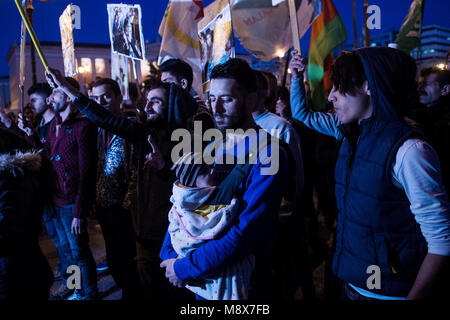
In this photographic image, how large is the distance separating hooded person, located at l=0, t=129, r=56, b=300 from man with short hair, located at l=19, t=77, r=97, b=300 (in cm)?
85

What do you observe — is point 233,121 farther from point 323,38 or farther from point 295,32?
point 323,38

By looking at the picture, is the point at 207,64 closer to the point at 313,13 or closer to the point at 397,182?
the point at 313,13

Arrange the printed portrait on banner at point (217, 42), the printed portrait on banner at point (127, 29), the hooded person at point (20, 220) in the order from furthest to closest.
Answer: the printed portrait on banner at point (127, 29) < the printed portrait on banner at point (217, 42) < the hooded person at point (20, 220)

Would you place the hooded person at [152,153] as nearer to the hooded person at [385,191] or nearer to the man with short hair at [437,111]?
the hooded person at [385,191]

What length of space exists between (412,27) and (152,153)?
5066 mm

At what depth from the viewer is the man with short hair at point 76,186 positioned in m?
3.21

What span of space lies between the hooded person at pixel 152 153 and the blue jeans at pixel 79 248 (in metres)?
0.90

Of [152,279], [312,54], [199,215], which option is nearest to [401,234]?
[199,215]

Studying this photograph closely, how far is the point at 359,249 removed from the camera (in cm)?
160

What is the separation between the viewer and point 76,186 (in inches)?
130

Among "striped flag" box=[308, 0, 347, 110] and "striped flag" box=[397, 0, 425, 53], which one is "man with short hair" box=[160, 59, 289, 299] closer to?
"striped flag" box=[308, 0, 347, 110]

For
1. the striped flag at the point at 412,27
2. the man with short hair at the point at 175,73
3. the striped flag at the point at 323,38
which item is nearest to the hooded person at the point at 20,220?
the man with short hair at the point at 175,73

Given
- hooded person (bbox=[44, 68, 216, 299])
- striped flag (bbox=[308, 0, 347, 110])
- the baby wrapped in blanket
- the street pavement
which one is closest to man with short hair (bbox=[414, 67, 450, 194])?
striped flag (bbox=[308, 0, 347, 110])
